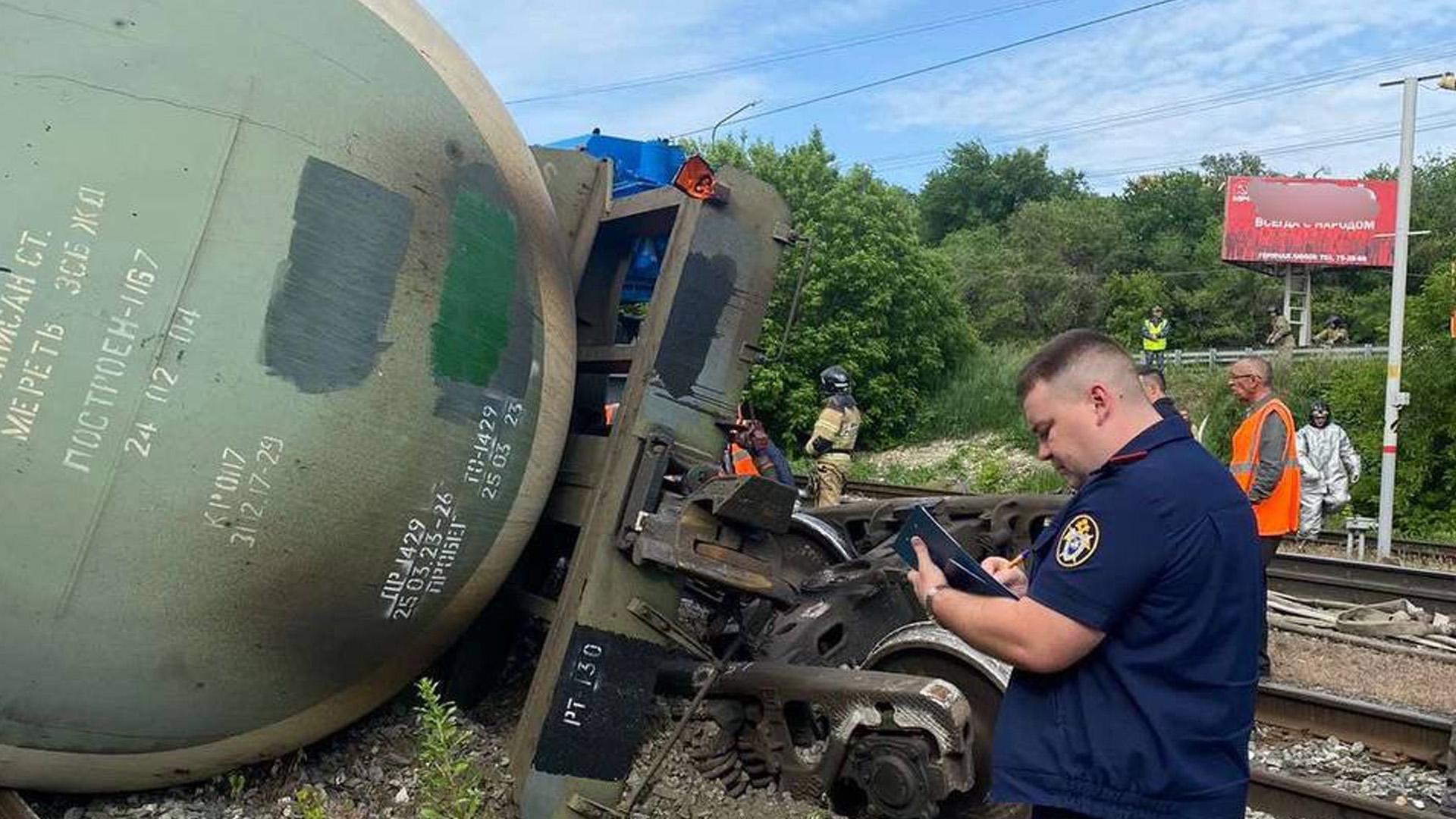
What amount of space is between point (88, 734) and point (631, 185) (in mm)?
3181

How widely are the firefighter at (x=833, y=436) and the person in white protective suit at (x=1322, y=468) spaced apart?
5721 millimetres

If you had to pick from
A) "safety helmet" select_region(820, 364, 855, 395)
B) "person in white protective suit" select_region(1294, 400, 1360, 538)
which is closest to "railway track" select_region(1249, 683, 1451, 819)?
"safety helmet" select_region(820, 364, 855, 395)

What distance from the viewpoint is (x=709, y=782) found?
4.27 meters

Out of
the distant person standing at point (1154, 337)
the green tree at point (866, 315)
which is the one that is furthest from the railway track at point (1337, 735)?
the green tree at point (866, 315)

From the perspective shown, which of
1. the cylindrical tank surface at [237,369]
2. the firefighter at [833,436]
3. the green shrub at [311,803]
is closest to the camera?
the cylindrical tank surface at [237,369]

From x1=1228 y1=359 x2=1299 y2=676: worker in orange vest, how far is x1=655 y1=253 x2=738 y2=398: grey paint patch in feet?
12.7

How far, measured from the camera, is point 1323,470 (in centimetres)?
1356

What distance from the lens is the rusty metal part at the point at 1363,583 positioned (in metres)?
9.82

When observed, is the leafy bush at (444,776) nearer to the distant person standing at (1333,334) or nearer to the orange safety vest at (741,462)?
the orange safety vest at (741,462)

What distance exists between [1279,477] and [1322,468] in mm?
7430

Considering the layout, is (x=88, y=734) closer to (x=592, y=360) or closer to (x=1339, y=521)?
(x=592, y=360)

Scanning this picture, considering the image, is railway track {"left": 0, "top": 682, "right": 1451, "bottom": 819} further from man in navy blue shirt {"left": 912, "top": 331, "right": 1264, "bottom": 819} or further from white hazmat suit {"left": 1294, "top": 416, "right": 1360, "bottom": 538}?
white hazmat suit {"left": 1294, "top": 416, "right": 1360, "bottom": 538}

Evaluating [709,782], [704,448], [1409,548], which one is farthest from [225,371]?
[1409,548]

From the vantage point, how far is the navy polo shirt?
224 cm
